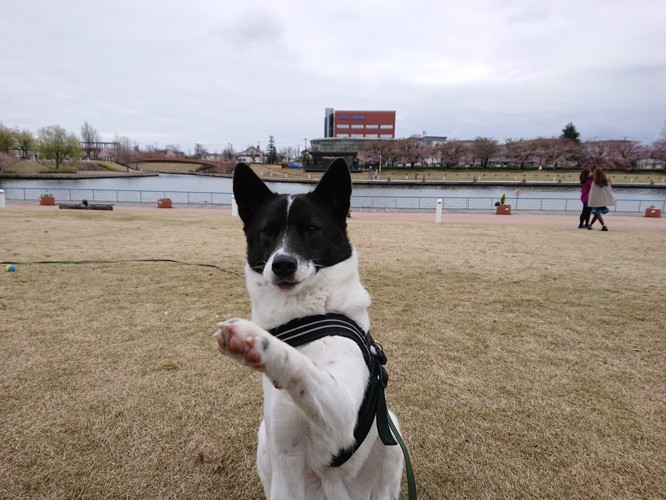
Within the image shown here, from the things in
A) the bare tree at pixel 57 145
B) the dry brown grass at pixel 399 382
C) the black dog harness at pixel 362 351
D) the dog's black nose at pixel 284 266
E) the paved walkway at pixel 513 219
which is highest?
the bare tree at pixel 57 145

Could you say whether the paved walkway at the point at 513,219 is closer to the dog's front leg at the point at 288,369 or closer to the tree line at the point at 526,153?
the dog's front leg at the point at 288,369

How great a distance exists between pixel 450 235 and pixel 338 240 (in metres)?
11.4

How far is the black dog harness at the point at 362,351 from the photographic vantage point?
5.56 feet

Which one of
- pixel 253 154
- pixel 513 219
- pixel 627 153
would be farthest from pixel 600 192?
pixel 253 154

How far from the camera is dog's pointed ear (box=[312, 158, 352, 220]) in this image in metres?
2.37

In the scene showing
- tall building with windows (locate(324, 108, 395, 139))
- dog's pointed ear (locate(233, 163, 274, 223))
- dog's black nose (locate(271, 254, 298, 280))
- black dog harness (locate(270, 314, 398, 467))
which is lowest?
black dog harness (locate(270, 314, 398, 467))

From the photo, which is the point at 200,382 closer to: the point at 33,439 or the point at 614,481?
the point at 33,439

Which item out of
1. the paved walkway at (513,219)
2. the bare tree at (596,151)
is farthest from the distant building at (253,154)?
the paved walkway at (513,219)

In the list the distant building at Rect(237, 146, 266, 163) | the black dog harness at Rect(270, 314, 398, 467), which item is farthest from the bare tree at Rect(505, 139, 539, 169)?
the black dog harness at Rect(270, 314, 398, 467)

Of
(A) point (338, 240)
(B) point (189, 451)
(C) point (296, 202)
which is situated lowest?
(B) point (189, 451)

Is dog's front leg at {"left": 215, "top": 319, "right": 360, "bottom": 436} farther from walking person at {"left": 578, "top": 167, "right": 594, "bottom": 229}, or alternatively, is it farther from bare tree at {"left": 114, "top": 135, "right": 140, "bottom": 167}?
bare tree at {"left": 114, "top": 135, "right": 140, "bottom": 167}

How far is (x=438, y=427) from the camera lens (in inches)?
119

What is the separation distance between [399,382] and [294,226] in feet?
7.43

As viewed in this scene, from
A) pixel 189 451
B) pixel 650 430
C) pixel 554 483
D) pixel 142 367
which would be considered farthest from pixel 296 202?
pixel 650 430
